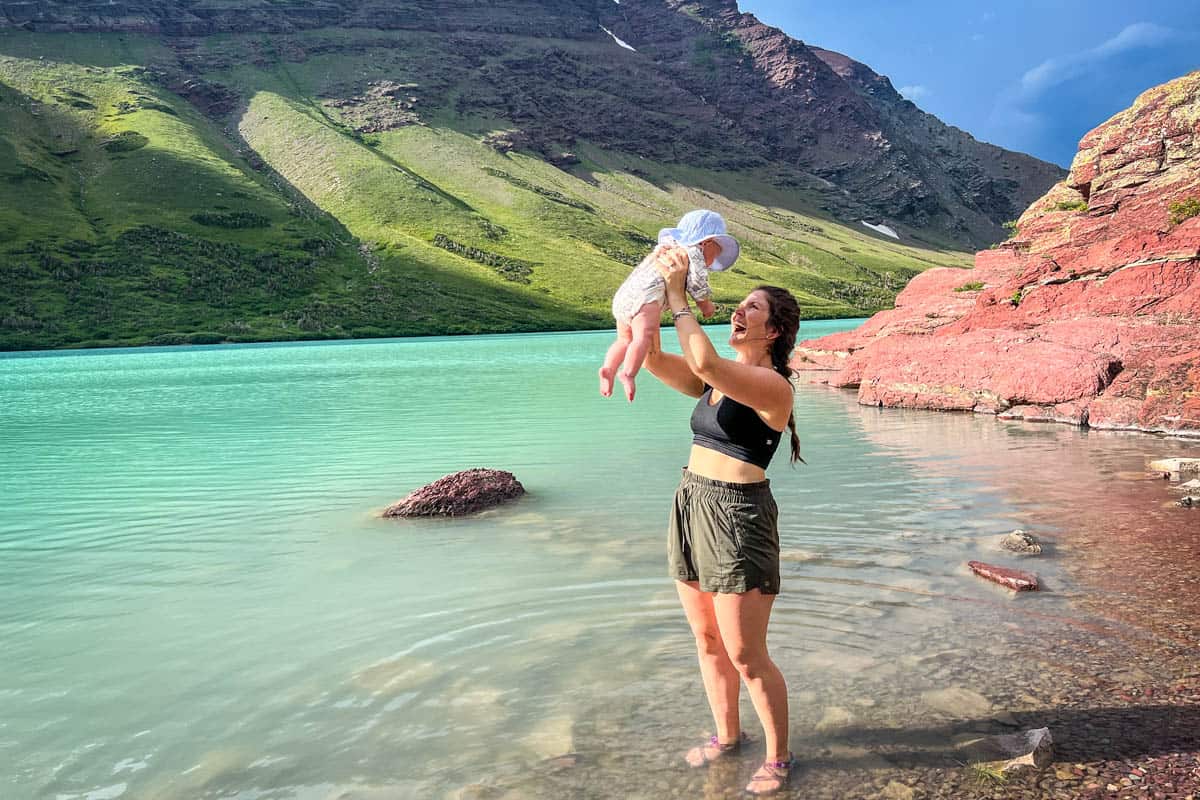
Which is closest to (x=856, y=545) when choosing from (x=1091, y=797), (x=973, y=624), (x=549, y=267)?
(x=973, y=624)

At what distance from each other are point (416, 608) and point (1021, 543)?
7152 millimetres

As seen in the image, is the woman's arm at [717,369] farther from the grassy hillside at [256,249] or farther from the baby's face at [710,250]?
the grassy hillside at [256,249]

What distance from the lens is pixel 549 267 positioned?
16212 centimetres

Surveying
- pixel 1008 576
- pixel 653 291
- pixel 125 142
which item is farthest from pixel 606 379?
pixel 125 142

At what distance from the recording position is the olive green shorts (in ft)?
15.4

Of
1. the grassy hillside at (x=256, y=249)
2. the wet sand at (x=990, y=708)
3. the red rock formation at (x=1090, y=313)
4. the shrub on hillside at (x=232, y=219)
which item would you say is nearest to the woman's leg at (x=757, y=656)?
the wet sand at (x=990, y=708)

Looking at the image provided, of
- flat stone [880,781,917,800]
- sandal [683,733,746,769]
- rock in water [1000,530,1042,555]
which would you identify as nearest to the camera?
flat stone [880,781,917,800]

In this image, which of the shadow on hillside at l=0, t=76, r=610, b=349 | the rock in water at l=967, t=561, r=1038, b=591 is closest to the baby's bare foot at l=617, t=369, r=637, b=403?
the rock in water at l=967, t=561, r=1038, b=591

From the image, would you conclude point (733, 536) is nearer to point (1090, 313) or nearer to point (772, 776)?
point (772, 776)

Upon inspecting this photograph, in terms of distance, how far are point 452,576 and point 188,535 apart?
521 cm

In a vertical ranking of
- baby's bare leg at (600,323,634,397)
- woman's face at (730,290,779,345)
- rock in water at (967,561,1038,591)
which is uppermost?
woman's face at (730,290,779,345)

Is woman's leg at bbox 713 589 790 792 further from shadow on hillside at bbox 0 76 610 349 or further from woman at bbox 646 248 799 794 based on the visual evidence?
shadow on hillside at bbox 0 76 610 349

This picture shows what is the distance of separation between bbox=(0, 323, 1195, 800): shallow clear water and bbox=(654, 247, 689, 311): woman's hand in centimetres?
302

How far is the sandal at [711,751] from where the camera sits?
5.32 meters
